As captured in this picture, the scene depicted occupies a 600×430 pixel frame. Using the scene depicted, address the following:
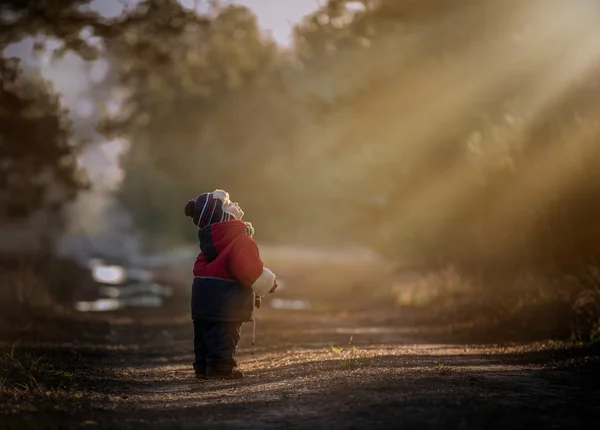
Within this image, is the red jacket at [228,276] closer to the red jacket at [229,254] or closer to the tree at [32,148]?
the red jacket at [229,254]

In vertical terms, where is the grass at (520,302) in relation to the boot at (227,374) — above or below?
above

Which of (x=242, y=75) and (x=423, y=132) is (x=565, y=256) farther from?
(x=242, y=75)

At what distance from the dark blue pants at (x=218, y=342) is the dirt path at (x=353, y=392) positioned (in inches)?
10.1

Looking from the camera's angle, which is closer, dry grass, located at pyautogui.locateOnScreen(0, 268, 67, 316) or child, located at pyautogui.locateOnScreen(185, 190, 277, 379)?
child, located at pyautogui.locateOnScreen(185, 190, 277, 379)

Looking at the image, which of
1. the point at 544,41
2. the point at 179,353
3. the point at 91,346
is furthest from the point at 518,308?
the point at 91,346

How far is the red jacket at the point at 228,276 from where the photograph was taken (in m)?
10.5

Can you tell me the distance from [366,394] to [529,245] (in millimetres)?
11212

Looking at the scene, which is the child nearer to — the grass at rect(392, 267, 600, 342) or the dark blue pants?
the dark blue pants

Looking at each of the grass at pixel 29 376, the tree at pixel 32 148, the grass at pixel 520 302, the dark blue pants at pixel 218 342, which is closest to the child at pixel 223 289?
the dark blue pants at pixel 218 342

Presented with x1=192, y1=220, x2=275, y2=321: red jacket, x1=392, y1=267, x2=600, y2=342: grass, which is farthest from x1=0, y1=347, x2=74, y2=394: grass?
x1=392, y1=267, x2=600, y2=342: grass

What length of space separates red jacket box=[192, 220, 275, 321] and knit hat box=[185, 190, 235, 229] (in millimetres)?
137

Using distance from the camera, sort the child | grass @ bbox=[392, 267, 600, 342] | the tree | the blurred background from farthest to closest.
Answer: the tree → the blurred background → grass @ bbox=[392, 267, 600, 342] → the child

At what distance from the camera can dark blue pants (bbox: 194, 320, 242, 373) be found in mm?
10414

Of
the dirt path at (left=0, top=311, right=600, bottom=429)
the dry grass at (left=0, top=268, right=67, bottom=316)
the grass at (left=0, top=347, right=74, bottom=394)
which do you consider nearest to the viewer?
the dirt path at (left=0, top=311, right=600, bottom=429)
